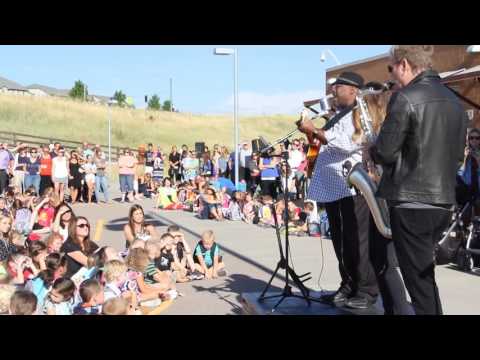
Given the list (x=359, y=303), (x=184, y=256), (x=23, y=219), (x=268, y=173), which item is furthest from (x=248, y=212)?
(x=359, y=303)

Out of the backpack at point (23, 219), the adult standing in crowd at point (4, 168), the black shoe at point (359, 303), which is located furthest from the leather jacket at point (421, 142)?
the adult standing in crowd at point (4, 168)

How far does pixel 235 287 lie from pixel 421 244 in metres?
3.98

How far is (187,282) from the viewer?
7.73 meters

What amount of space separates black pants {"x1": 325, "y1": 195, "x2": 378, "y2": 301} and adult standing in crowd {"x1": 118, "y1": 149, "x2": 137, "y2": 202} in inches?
599

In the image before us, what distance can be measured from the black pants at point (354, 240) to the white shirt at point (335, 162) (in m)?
0.09

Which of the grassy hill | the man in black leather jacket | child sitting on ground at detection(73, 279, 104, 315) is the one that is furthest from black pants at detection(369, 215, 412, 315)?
the grassy hill

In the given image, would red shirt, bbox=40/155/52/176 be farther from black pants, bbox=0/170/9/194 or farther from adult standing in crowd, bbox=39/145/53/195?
black pants, bbox=0/170/9/194

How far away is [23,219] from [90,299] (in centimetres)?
594

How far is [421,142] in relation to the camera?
3.54 m

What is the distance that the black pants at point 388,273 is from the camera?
13.5 ft

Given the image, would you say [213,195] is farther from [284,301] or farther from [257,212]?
[284,301]

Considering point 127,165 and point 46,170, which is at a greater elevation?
point 127,165

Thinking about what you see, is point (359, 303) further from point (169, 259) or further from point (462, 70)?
point (462, 70)
